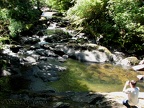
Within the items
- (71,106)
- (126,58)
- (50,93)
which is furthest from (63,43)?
(71,106)

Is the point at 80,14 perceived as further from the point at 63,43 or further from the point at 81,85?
the point at 81,85

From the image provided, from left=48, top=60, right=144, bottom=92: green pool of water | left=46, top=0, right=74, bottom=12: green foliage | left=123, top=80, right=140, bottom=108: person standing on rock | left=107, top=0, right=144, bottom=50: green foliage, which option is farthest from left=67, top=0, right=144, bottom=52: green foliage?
left=123, top=80, right=140, bottom=108: person standing on rock

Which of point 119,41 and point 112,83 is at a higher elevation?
point 119,41

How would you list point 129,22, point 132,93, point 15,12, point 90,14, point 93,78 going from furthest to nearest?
point 90,14
point 129,22
point 93,78
point 15,12
point 132,93

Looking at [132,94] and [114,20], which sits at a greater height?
[114,20]

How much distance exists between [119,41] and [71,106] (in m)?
11.2

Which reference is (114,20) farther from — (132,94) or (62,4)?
(132,94)

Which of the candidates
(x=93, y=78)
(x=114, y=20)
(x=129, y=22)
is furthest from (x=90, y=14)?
(x=93, y=78)

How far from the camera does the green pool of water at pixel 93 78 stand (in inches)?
523

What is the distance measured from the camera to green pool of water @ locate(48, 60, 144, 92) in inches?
523

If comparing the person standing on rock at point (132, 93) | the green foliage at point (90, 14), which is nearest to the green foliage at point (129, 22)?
the green foliage at point (90, 14)

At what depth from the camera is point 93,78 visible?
14.7 metres

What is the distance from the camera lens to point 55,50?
19.2m

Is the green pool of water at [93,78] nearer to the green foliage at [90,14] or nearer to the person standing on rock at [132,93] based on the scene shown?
the person standing on rock at [132,93]
